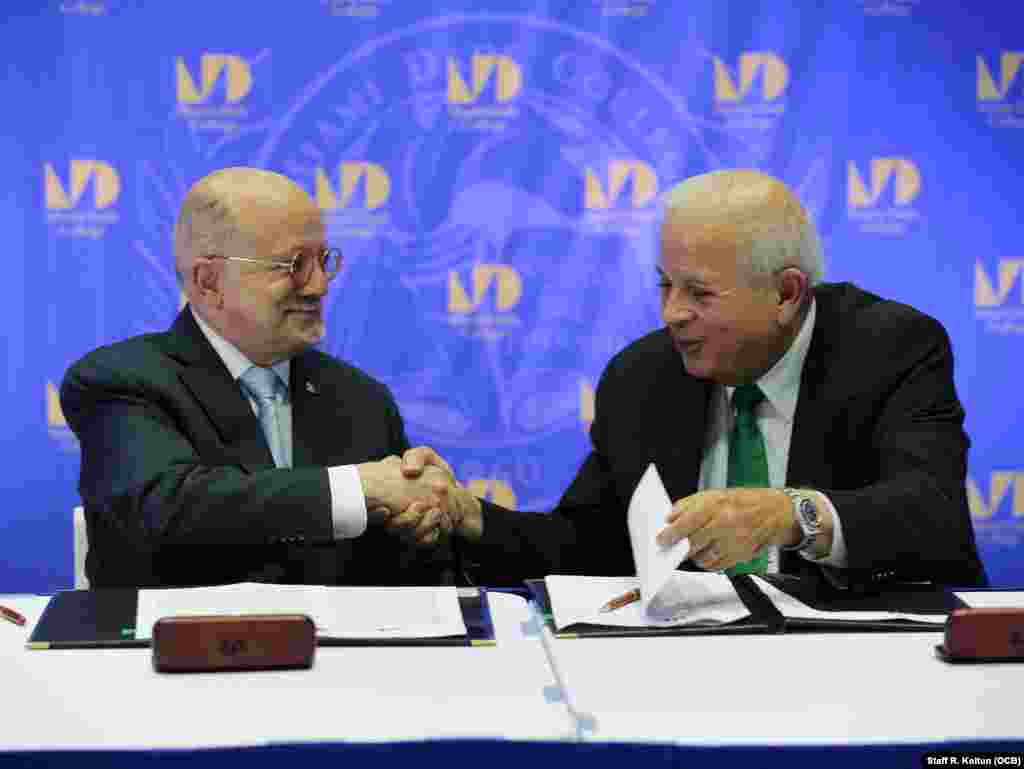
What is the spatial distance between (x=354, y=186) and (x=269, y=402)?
1802 millimetres

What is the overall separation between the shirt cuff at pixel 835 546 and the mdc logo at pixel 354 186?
8.79 feet

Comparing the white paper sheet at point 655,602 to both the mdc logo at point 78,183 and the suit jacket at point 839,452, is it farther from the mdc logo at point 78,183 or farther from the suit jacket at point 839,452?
the mdc logo at point 78,183

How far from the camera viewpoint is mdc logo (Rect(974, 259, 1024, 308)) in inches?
197

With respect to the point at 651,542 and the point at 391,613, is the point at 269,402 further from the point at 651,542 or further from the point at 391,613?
the point at 651,542

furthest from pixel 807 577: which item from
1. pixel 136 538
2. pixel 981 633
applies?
pixel 136 538

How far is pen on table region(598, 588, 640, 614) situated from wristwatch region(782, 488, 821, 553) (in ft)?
1.09

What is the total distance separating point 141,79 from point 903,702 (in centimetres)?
382

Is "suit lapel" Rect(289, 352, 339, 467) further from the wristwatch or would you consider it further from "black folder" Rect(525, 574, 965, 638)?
the wristwatch

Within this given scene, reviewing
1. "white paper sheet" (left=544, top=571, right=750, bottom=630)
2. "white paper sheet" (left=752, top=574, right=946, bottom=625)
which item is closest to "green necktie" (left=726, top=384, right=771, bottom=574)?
"white paper sheet" (left=544, top=571, right=750, bottom=630)

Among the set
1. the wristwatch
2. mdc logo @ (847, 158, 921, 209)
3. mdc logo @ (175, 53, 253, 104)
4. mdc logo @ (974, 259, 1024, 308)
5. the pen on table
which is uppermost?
mdc logo @ (175, 53, 253, 104)

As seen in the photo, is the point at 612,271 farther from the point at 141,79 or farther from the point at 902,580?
the point at 902,580

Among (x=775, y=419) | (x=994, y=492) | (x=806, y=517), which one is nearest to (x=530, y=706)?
(x=806, y=517)

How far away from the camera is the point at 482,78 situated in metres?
4.91

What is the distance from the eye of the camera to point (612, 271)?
4977 mm
